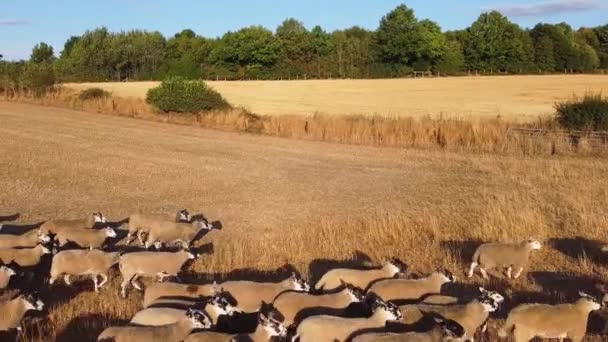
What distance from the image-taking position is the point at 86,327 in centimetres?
1005

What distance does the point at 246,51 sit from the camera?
105 m

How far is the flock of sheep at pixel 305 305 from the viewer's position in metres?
8.87

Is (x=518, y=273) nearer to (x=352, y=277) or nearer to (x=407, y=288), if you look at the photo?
(x=407, y=288)

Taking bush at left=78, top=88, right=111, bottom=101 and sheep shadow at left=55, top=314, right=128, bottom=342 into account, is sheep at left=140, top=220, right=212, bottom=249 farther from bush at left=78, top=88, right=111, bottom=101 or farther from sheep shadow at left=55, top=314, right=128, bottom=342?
bush at left=78, top=88, right=111, bottom=101

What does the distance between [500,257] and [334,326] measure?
544 centimetres

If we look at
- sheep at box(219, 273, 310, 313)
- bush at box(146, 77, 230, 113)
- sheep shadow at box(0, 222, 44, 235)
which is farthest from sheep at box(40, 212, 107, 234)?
bush at box(146, 77, 230, 113)

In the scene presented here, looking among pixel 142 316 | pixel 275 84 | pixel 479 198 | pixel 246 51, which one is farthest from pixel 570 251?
pixel 246 51

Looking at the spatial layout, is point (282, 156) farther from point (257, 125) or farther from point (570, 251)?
point (570, 251)

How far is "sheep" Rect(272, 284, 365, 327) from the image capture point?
32.9ft

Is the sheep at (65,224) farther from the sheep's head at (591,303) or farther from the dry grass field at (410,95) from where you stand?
the dry grass field at (410,95)

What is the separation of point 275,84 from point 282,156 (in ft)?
190

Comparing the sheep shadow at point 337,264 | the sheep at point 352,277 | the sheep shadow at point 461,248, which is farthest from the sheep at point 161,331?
the sheep shadow at point 461,248

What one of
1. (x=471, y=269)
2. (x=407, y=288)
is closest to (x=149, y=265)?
(x=407, y=288)

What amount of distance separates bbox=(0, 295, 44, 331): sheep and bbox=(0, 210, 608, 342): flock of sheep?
0.04 ft
